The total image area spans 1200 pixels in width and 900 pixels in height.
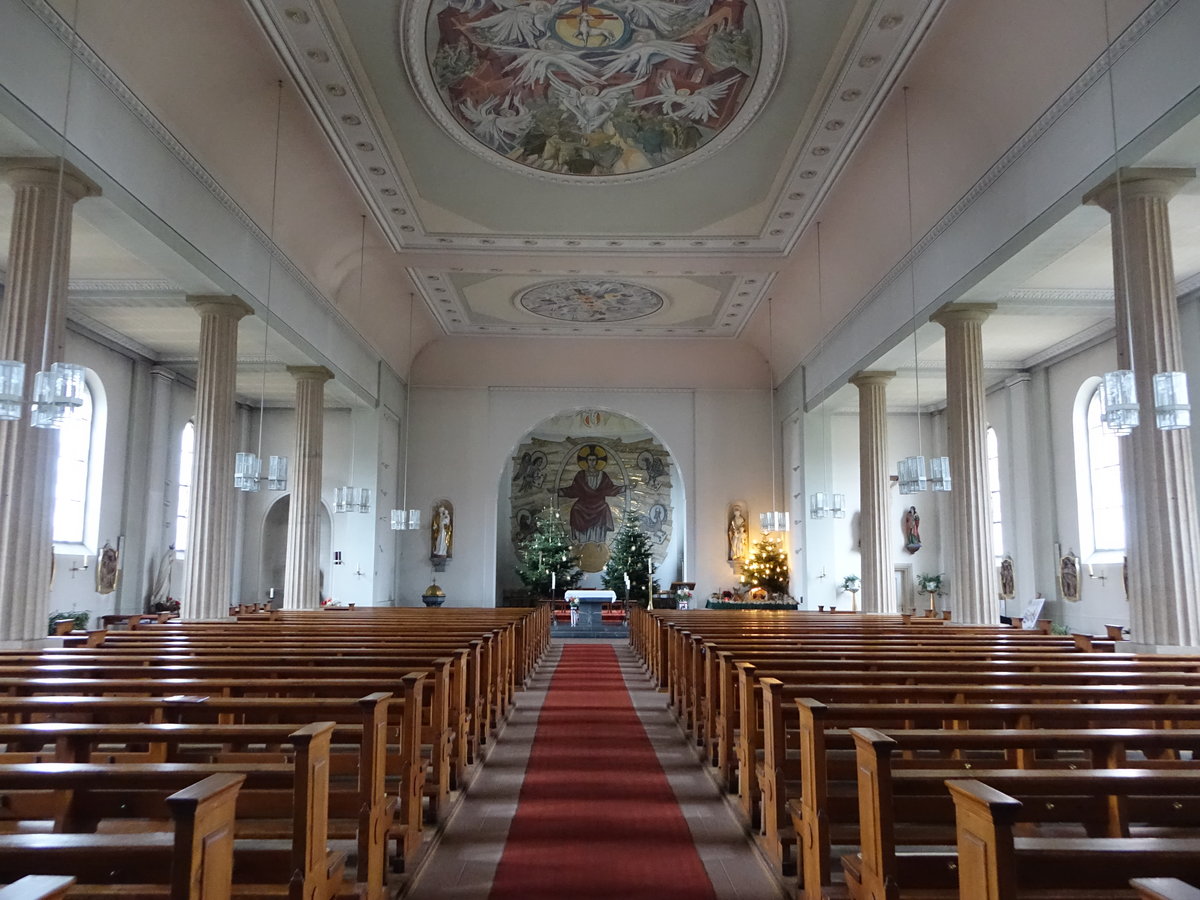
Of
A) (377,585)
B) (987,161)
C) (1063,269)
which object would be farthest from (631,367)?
(987,161)

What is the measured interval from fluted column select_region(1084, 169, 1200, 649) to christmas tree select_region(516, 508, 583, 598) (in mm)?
16027

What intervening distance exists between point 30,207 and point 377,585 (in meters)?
12.6

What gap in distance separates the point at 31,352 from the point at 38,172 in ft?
5.34

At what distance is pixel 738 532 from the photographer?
Answer: 20656mm

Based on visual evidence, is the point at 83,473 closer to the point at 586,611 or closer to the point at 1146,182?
the point at 586,611

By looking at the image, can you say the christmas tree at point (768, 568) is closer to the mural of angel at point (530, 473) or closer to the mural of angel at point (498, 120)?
the mural of angel at point (530, 473)

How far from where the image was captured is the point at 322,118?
1029cm

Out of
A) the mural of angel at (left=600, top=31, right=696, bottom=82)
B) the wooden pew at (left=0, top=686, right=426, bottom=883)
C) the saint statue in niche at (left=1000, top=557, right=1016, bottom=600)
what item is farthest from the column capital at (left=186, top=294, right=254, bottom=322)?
the saint statue in niche at (left=1000, top=557, right=1016, bottom=600)

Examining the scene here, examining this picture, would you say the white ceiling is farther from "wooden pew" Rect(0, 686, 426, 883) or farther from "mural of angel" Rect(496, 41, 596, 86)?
"wooden pew" Rect(0, 686, 426, 883)

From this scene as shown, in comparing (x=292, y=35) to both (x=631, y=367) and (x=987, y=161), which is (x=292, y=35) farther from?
(x=631, y=367)

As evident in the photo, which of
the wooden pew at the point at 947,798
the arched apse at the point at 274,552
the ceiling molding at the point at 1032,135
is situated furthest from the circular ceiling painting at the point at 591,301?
the wooden pew at the point at 947,798

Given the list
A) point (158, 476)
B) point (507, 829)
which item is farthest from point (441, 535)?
point (507, 829)

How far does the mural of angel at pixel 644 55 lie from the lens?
9.69 metres

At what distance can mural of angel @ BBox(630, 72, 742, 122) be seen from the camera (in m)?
10.3
